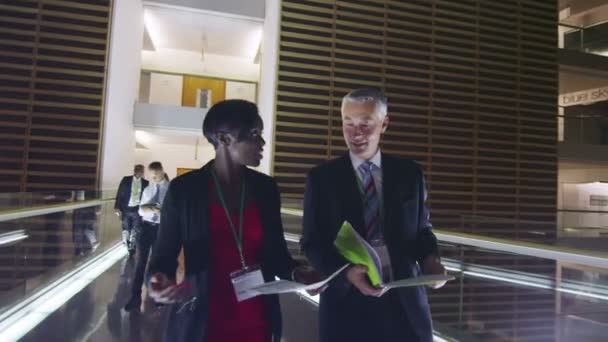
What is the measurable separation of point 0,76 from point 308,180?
7.35 metres

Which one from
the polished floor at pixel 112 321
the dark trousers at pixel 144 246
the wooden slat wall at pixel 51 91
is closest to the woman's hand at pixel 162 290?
the polished floor at pixel 112 321

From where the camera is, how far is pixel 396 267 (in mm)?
1310

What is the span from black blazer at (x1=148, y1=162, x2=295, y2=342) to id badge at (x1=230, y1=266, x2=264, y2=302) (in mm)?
76

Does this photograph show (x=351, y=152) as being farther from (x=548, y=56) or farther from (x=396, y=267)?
(x=548, y=56)

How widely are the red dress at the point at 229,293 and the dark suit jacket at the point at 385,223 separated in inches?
7.9

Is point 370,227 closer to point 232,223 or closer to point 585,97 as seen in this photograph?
point 232,223

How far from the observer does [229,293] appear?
3.99 feet

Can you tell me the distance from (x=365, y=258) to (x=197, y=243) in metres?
0.46

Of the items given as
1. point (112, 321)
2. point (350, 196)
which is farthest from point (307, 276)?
point (112, 321)

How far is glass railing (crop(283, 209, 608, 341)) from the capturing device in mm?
2076

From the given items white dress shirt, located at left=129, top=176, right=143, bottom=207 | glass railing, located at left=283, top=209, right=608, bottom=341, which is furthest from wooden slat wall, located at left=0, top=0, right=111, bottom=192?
glass railing, located at left=283, top=209, right=608, bottom=341

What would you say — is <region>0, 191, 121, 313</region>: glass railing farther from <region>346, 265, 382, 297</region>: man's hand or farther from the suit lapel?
<region>346, 265, 382, 297</region>: man's hand

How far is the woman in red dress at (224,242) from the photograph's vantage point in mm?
1188

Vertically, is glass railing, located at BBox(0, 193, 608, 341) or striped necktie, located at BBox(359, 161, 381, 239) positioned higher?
striped necktie, located at BBox(359, 161, 381, 239)
